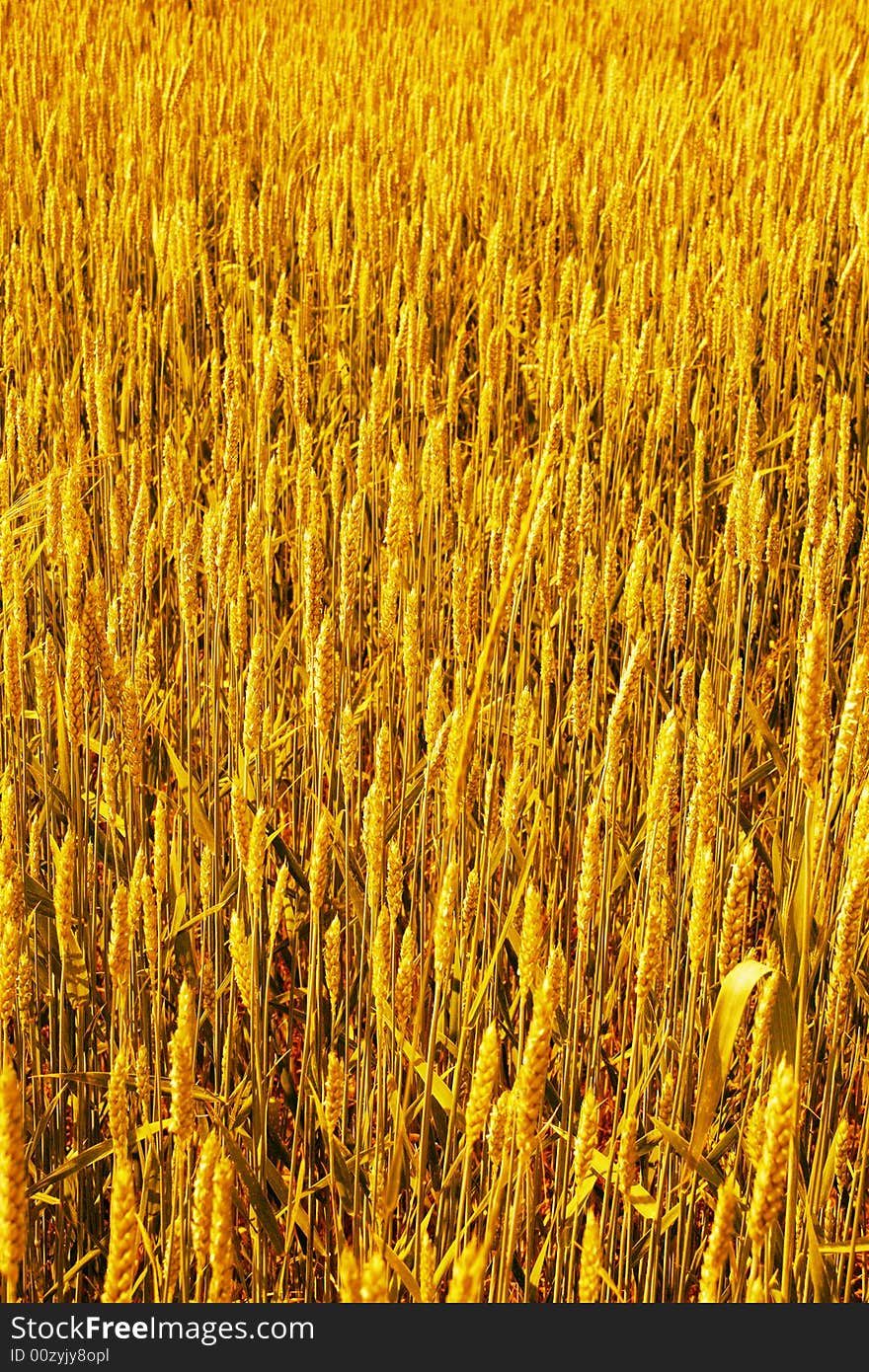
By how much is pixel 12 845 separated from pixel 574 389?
1088 millimetres

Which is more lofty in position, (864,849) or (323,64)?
(323,64)

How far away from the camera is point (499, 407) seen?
1.71 meters

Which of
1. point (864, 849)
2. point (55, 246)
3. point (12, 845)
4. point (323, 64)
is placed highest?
point (323, 64)

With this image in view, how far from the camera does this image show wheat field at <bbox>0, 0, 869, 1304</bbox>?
2.25ft

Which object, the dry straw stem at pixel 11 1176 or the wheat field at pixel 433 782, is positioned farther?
the wheat field at pixel 433 782

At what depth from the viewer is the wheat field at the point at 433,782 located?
69 cm

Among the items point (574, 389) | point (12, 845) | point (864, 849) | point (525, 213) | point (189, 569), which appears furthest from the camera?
point (525, 213)

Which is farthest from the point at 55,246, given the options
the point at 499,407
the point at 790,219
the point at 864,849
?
the point at 864,849

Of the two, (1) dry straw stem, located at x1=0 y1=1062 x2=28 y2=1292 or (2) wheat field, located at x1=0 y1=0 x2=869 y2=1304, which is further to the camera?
(2) wheat field, located at x1=0 y1=0 x2=869 y2=1304

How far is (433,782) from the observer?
2.93 ft

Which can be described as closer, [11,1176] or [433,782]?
[11,1176]

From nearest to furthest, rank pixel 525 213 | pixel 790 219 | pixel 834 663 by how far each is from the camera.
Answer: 1. pixel 834 663
2. pixel 790 219
3. pixel 525 213

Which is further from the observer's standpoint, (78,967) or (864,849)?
(78,967)

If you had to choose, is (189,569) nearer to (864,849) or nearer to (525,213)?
(864,849)
